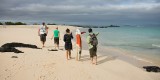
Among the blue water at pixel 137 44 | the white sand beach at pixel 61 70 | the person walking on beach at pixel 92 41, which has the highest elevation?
the person walking on beach at pixel 92 41

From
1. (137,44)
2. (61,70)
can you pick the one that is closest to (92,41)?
(61,70)

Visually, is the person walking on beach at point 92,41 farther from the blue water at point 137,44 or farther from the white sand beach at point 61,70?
the blue water at point 137,44

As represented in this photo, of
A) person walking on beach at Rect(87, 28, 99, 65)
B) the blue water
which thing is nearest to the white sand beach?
person walking on beach at Rect(87, 28, 99, 65)

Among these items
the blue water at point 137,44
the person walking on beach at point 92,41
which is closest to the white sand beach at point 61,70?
the person walking on beach at point 92,41

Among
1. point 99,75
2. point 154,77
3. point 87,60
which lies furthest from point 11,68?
point 154,77

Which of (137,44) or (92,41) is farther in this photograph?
(137,44)

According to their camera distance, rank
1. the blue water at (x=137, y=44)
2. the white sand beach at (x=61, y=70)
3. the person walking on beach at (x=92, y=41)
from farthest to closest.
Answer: the blue water at (x=137, y=44) < the person walking on beach at (x=92, y=41) < the white sand beach at (x=61, y=70)

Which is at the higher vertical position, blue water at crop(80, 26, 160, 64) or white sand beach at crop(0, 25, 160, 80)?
white sand beach at crop(0, 25, 160, 80)

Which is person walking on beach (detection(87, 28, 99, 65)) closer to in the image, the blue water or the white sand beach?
the white sand beach

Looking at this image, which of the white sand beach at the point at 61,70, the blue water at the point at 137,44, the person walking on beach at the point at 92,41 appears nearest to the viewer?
the white sand beach at the point at 61,70

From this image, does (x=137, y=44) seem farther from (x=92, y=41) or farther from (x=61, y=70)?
(x=61, y=70)

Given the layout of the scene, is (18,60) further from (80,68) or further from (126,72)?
(126,72)

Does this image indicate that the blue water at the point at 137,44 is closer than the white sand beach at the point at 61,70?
No

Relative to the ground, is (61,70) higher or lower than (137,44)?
higher
